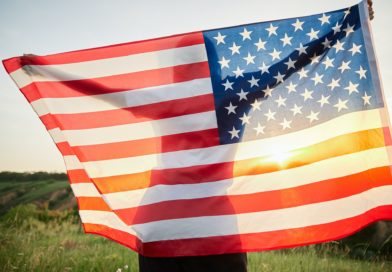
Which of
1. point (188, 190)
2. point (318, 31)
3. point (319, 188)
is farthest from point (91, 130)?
point (318, 31)

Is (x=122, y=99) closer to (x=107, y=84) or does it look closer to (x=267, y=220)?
(x=107, y=84)

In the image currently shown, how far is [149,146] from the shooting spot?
112 inches

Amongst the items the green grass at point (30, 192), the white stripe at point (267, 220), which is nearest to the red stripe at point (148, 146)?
the white stripe at point (267, 220)

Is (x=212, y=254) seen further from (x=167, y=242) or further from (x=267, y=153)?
(x=267, y=153)

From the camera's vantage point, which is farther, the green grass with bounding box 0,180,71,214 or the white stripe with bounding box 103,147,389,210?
the green grass with bounding box 0,180,71,214

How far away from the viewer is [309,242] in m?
2.42

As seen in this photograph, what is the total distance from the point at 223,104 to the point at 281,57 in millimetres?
751

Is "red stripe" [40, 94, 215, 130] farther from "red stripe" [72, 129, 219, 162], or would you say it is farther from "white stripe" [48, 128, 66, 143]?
"red stripe" [72, 129, 219, 162]

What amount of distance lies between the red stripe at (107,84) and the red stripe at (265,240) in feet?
4.95

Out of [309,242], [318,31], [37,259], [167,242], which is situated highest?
[318,31]

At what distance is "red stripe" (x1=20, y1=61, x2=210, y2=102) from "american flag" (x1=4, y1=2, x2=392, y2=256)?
0.01m

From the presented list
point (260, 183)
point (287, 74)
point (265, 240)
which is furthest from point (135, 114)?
point (265, 240)

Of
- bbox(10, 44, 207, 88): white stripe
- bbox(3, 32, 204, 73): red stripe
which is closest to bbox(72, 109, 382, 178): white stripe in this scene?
bbox(10, 44, 207, 88): white stripe

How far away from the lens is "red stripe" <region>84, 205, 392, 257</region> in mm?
2391
